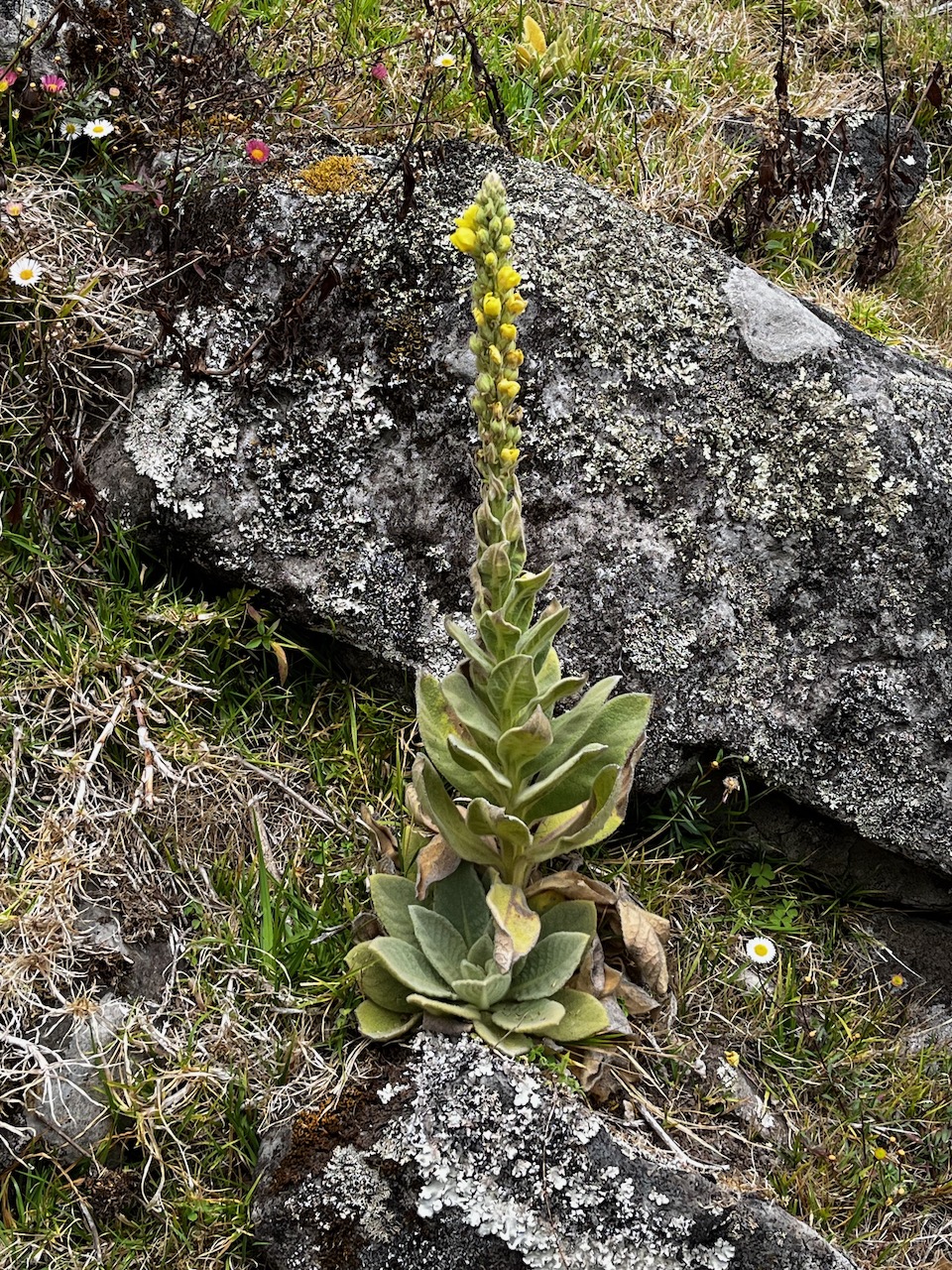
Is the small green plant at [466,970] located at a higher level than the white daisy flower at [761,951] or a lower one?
higher

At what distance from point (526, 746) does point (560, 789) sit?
0.18 metres

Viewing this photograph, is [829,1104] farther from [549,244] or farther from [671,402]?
[549,244]

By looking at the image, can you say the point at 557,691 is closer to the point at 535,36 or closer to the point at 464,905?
the point at 464,905

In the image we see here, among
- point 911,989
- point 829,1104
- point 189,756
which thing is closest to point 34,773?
point 189,756

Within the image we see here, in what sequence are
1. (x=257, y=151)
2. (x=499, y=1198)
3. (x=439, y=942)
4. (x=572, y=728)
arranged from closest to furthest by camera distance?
(x=499, y=1198) → (x=439, y=942) → (x=572, y=728) → (x=257, y=151)

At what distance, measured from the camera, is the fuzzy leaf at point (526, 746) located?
2.53m

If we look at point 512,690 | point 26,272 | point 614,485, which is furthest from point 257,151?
point 512,690

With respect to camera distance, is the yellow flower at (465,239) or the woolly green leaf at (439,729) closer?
the yellow flower at (465,239)

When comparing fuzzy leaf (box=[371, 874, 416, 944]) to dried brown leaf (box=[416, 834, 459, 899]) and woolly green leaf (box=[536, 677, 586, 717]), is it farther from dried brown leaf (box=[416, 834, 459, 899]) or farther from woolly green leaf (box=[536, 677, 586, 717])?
woolly green leaf (box=[536, 677, 586, 717])

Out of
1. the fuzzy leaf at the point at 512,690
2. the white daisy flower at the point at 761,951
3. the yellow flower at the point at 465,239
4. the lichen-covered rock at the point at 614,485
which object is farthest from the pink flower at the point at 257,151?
the white daisy flower at the point at 761,951

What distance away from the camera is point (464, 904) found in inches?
110

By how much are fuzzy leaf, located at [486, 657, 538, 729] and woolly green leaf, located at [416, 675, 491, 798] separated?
11 centimetres

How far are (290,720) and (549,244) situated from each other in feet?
5.20

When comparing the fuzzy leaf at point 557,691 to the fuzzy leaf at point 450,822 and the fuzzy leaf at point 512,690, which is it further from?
the fuzzy leaf at point 450,822
